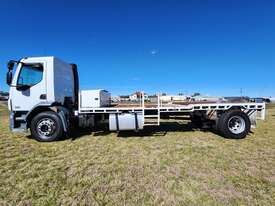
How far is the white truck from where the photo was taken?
265 inches

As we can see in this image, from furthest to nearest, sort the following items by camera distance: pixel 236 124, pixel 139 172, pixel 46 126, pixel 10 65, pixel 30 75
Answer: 1. pixel 236 124
2. pixel 30 75
3. pixel 46 126
4. pixel 10 65
5. pixel 139 172

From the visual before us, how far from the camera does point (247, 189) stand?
325 centimetres

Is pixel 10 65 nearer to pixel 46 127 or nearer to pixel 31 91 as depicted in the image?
pixel 31 91

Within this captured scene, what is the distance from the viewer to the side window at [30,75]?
679cm

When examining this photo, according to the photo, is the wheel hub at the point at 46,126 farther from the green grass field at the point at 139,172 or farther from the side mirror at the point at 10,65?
the side mirror at the point at 10,65

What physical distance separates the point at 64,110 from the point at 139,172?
4035mm

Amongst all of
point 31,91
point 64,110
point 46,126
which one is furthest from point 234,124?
point 31,91

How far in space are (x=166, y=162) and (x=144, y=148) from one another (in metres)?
1.30

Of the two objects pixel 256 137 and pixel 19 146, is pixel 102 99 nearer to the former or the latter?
pixel 19 146

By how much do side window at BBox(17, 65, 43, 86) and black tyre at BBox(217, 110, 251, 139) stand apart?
6.60 m

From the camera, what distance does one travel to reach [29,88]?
6.82 metres

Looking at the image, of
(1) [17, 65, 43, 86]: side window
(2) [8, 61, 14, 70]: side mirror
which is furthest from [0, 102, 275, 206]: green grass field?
(2) [8, 61, 14, 70]: side mirror

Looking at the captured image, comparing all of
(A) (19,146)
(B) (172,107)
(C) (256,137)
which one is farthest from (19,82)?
(C) (256,137)

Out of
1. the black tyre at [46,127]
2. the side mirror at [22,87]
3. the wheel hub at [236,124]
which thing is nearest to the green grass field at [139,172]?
the black tyre at [46,127]
